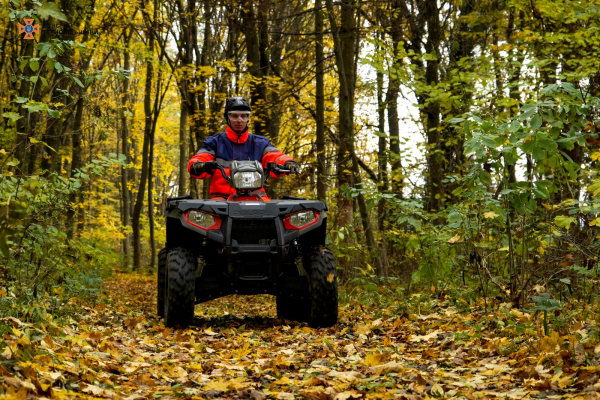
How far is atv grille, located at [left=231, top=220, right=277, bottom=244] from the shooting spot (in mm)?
5934

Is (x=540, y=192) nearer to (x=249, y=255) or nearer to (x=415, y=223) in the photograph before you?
(x=415, y=223)

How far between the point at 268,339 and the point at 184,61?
12.6 metres

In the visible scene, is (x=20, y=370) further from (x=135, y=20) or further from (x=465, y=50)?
(x=135, y=20)

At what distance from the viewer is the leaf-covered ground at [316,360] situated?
129 inches

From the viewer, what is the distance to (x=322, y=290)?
19.4 feet

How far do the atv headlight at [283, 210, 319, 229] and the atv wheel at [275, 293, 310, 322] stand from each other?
4.08 ft

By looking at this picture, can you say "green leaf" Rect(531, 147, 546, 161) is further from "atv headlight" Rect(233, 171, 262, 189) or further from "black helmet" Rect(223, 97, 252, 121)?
"black helmet" Rect(223, 97, 252, 121)

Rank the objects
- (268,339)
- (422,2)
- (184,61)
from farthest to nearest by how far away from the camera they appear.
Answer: (184,61), (422,2), (268,339)

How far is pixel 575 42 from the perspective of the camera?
930cm

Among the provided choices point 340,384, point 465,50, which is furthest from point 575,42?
point 340,384

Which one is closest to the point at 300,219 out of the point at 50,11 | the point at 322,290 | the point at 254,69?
the point at 322,290

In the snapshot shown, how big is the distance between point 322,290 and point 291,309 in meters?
1.30

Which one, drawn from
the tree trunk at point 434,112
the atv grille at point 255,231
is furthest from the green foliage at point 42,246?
the tree trunk at point 434,112

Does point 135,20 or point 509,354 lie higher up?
point 135,20
